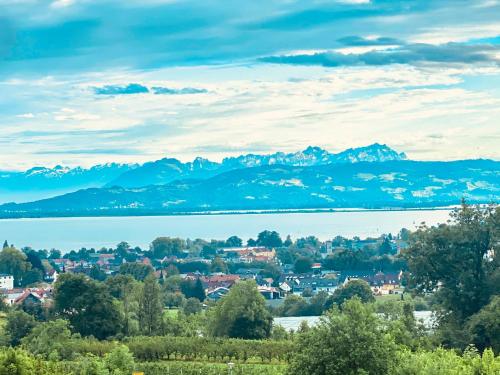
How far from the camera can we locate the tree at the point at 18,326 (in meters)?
50.5

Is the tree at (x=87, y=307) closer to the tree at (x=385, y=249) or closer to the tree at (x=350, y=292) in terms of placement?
the tree at (x=350, y=292)

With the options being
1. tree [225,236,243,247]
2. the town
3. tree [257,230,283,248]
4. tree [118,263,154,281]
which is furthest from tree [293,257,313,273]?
tree [257,230,283,248]

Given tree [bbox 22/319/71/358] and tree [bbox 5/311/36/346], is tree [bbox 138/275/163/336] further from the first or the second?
tree [bbox 22/319/71/358]

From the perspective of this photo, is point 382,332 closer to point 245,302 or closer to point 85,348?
point 85,348

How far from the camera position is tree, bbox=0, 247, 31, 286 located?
361ft

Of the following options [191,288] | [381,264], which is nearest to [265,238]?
[381,264]

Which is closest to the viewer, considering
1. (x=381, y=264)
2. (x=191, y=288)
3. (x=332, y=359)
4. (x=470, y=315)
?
(x=332, y=359)

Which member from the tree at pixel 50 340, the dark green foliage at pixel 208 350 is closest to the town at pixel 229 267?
the tree at pixel 50 340

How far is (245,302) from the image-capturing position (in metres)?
49.9

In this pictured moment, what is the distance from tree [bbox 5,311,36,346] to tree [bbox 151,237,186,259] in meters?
111

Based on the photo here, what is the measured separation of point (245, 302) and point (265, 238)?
13433 cm

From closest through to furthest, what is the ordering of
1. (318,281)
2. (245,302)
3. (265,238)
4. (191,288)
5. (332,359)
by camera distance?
(332,359) < (245,302) < (191,288) < (318,281) < (265,238)

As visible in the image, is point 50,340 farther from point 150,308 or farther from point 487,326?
point 487,326

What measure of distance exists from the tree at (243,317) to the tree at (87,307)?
499cm
